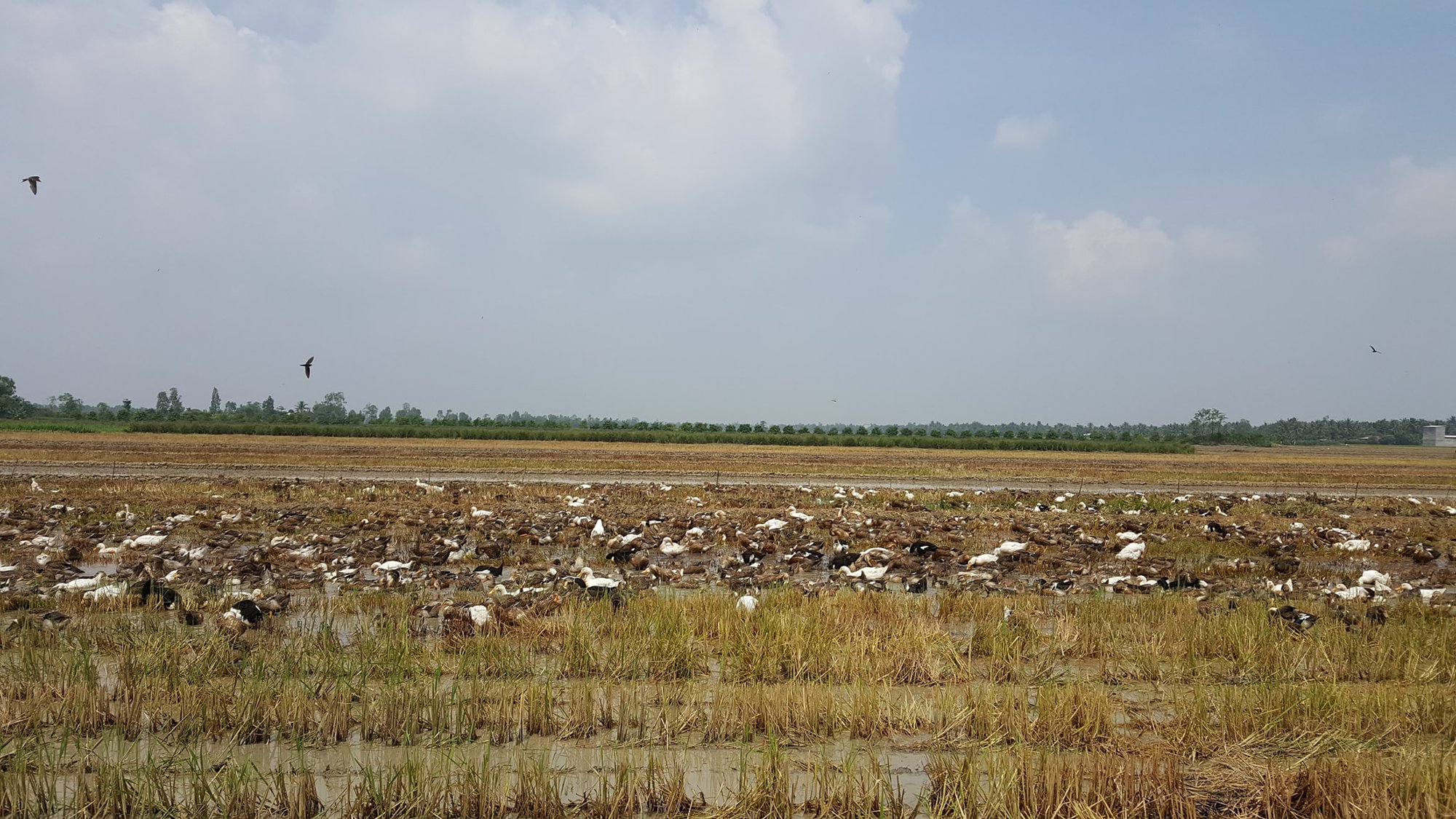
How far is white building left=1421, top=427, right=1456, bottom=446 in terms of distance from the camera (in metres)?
113

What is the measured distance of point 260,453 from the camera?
39.2m

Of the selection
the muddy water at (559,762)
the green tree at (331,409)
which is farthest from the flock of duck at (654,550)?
the green tree at (331,409)

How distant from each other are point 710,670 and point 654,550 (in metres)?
6.97

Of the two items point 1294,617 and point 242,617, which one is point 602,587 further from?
point 1294,617

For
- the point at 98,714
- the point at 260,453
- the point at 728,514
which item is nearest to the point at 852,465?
the point at 728,514

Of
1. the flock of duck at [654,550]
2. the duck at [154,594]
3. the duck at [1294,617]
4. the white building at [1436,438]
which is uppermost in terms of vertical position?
the white building at [1436,438]

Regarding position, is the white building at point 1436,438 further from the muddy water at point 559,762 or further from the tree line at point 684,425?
the muddy water at point 559,762

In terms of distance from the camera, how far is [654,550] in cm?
1366

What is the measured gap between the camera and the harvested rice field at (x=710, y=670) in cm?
439

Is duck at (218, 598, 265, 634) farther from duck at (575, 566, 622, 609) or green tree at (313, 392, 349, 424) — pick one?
green tree at (313, 392, 349, 424)

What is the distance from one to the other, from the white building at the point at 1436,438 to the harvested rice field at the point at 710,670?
133 meters

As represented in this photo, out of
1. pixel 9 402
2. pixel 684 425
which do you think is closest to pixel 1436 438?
pixel 684 425

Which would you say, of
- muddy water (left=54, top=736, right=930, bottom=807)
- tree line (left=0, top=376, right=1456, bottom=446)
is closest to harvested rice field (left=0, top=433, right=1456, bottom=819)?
muddy water (left=54, top=736, right=930, bottom=807)

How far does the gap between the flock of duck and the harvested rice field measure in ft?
0.33
